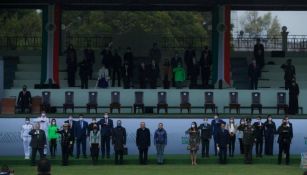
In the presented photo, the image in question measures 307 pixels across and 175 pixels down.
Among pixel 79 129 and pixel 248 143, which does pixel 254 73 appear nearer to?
pixel 248 143

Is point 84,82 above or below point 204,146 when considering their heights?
above

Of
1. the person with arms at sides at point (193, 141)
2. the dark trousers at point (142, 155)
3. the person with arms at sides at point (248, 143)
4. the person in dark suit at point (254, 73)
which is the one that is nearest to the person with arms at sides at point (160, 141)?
the dark trousers at point (142, 155)

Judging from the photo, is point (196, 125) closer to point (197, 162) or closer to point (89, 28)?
point (197, 162)

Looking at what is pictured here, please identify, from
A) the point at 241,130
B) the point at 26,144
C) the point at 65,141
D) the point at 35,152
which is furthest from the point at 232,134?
the point at 26,144

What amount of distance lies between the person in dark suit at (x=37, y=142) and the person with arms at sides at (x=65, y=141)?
778 millimetres

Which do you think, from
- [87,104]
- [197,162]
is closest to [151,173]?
[197,162]

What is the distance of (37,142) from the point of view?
33.8 meters

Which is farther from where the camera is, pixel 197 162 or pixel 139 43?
pixel 139 43

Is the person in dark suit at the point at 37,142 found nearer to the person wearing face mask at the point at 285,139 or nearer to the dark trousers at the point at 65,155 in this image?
the dark trousers at the point at 65,155

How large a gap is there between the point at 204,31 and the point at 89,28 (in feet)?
39.7

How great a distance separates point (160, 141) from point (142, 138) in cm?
74

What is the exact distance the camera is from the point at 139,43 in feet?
165

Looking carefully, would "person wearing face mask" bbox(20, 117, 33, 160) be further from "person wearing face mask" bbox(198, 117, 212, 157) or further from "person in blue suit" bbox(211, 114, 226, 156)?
"person in blue suit" bbox(211, 114, 226, 156)

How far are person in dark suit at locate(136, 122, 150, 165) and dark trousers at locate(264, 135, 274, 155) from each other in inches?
206
